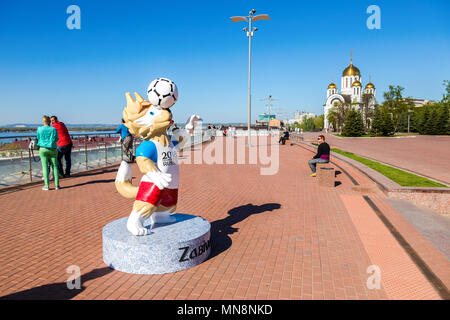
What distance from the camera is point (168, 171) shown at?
15.1 ft

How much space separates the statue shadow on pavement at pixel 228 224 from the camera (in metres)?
5.17

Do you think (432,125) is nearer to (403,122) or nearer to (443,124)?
(443,124)

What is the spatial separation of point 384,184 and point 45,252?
8.59 meters

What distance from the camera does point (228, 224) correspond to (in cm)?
633

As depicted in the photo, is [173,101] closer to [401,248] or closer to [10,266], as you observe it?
[10,266]

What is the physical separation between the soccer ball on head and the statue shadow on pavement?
2.39 m

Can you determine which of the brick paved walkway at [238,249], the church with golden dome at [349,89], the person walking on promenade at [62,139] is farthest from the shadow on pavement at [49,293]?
the church with golden dome at [349,89]

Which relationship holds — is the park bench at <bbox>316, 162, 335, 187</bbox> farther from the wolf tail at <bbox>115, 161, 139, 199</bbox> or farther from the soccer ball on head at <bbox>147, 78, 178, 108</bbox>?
the wolf tail at <bbox>115, 161, 139, 199</bbox>

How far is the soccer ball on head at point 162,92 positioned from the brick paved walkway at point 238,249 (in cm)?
237

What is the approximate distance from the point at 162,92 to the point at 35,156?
9.16m

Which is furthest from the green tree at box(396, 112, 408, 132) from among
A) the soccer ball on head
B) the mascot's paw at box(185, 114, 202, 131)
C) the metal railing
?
the soccer ball on head

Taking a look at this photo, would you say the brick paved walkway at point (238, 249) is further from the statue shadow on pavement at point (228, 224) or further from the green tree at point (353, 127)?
the green tree at point (353, 127)

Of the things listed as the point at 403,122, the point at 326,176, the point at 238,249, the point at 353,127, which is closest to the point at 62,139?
the point at 238,249
